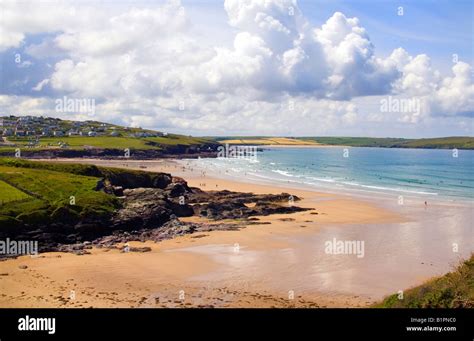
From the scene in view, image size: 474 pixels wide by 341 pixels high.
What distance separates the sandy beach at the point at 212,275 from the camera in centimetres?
2511

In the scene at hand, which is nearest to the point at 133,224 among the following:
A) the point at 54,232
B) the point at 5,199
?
the point at 54,232

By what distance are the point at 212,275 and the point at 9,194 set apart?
73.4 feet

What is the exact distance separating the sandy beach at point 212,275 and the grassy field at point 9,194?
8.55 m

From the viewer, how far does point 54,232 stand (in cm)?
3725

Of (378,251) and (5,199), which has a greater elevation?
(5,199)

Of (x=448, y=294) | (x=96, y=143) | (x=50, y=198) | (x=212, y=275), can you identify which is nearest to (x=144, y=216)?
(x=50, y=198)

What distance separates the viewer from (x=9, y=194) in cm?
4062

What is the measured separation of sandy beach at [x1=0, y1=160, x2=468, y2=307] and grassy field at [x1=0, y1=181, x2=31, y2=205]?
855cm

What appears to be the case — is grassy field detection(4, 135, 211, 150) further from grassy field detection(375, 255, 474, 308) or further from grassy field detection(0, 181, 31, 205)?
grassy field detection(375, 255, 474, 308)

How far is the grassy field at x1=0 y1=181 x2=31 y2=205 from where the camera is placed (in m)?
39.2

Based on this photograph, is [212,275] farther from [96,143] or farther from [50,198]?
[96,143]

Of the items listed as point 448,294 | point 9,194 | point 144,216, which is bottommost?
point 144,216
